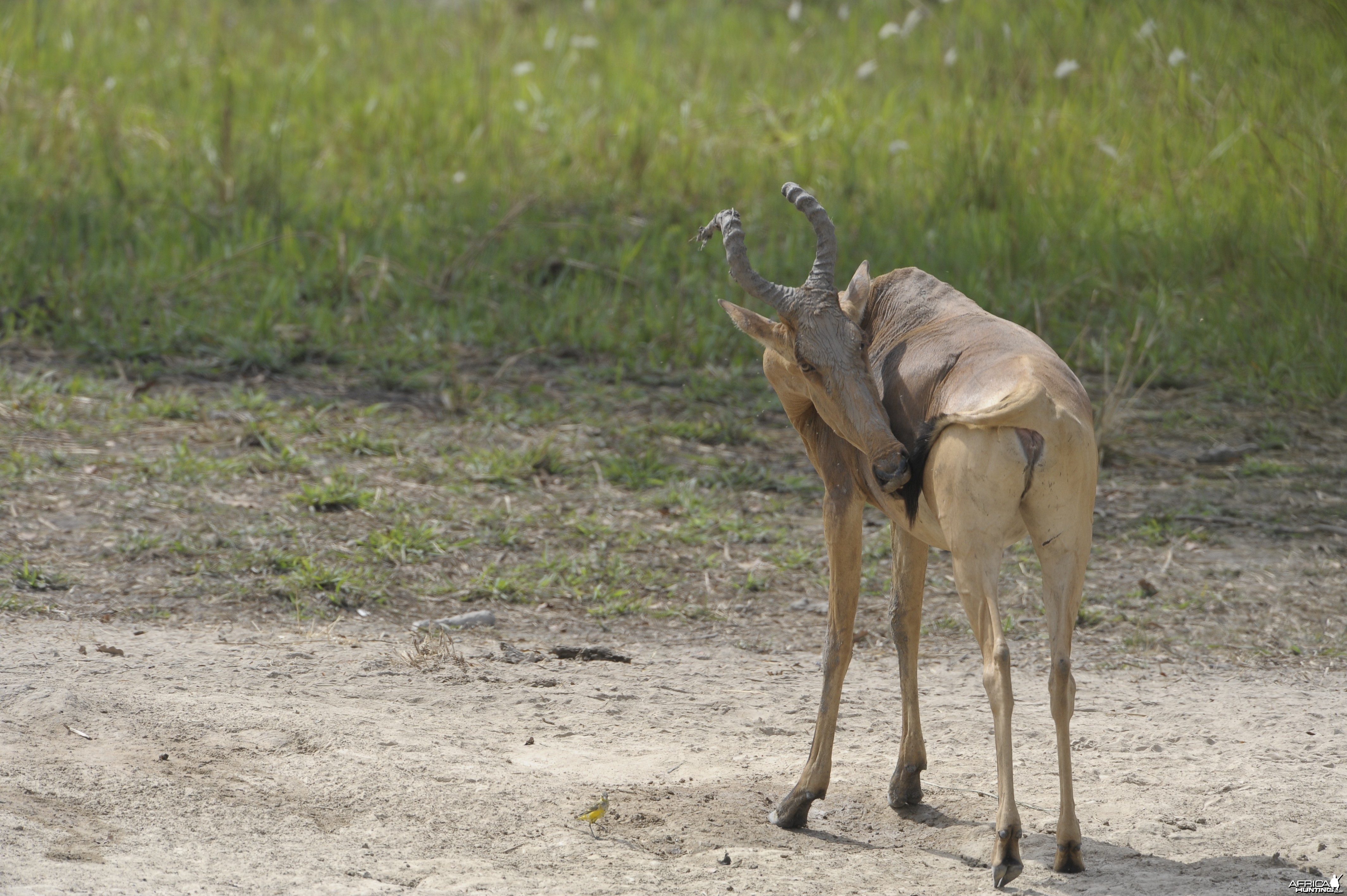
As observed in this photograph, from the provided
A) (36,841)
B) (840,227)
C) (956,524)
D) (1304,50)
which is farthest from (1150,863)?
(1304,50)

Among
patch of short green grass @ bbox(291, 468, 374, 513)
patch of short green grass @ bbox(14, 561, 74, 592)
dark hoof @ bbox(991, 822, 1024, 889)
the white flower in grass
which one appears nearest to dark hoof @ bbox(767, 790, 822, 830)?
dark hoof @ bbox(991, 822, 1024, 889)

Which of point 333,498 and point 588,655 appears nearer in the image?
point 588,655

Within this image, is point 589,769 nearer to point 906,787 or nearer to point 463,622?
point 906,787

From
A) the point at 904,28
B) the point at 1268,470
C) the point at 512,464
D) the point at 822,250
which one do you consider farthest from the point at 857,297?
the point at 904,28

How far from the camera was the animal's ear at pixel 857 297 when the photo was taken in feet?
13.6

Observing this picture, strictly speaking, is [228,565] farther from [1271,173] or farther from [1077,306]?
[1271,173]

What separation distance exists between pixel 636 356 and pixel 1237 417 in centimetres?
343

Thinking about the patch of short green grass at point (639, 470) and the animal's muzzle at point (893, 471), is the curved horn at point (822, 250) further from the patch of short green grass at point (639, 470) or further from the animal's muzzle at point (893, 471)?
the patch of short green grass at point (639, 470)

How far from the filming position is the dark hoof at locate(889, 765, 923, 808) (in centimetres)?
416

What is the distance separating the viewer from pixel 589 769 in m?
4.36

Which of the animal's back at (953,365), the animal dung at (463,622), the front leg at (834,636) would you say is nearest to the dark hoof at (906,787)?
the front leg at (834,636)

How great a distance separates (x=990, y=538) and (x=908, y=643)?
94 cm

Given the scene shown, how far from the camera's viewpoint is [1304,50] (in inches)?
432

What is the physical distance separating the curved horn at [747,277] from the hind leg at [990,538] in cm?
64
